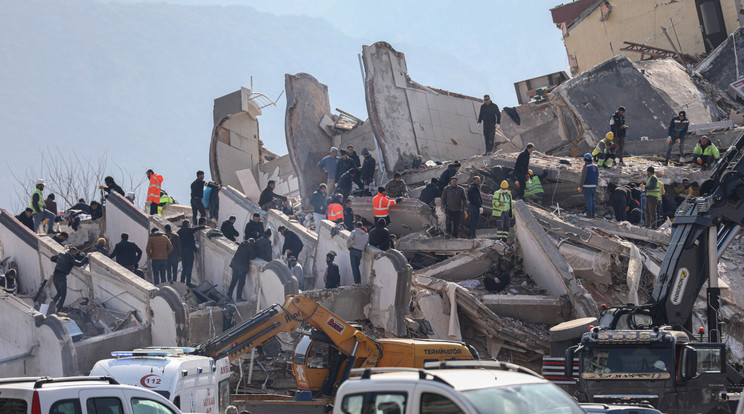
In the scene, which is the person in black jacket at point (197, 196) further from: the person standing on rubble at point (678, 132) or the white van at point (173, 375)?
the person standing on rubble at point (678, 132)

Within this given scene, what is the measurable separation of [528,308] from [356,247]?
376cm

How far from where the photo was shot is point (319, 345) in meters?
13.1

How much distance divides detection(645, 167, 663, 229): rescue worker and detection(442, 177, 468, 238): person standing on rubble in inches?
192

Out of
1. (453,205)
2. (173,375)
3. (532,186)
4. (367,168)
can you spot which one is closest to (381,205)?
(453,205)

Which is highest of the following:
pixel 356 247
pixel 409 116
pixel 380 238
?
pixel 409 116

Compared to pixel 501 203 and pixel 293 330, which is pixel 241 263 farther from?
pixel 501 203

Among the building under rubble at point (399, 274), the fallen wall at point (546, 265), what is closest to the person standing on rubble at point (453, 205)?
the building under rubble at point (399, 274)

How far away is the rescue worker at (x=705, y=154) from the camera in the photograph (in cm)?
2412

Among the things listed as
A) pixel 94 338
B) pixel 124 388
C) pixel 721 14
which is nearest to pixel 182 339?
pixel 94 338

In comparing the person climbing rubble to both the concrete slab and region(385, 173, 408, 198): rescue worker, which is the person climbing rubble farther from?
the concrete slab

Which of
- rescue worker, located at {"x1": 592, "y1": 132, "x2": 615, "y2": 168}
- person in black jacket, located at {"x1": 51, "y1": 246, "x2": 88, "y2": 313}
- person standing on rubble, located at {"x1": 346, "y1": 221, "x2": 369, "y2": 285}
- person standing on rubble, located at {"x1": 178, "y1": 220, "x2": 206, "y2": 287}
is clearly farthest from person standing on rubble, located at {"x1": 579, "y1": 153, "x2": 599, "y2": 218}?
person in black jacket, located at {"x1": 51, "y1": 246, "x2": 88, "y2": 313}

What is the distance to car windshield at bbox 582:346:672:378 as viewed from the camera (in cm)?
1120

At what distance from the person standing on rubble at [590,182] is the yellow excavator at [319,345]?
983 cm

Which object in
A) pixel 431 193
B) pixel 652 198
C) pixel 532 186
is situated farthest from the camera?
pixel 532 186
